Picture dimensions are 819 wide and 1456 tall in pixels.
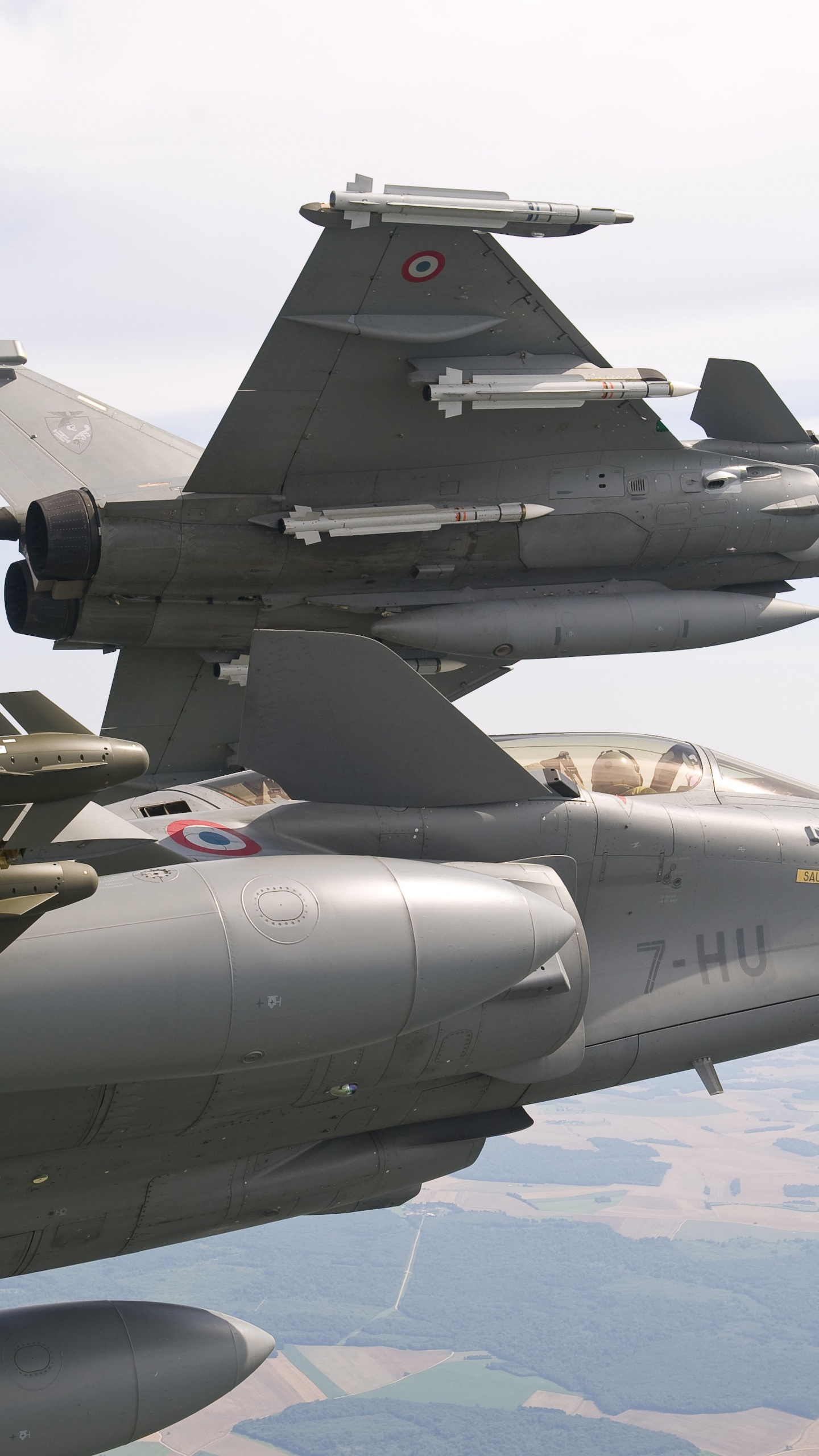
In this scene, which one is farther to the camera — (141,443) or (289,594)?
(141,443)

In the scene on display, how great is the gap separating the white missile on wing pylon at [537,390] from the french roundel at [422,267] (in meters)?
0.88

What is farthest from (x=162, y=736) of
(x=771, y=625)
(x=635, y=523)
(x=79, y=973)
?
(x=79, y=973)

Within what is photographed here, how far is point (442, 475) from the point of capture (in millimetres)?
12852

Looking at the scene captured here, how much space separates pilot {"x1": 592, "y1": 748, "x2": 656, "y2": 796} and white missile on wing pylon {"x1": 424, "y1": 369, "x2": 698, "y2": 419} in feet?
14.3

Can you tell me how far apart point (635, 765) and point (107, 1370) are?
16.9 ft

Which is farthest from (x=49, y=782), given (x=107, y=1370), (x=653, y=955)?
(x=653, y=955)

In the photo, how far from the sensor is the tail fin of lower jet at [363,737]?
25.9ft

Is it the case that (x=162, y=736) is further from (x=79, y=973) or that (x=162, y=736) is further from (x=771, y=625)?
(x=79, y=973)

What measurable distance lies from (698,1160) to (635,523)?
137 metres

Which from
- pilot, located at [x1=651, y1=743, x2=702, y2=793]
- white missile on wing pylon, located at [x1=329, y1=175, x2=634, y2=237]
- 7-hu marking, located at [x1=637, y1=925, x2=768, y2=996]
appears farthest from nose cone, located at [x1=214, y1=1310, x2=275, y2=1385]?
white missile on wing pylon, located at [x1=329, y1=175, x2=634, y2=237]

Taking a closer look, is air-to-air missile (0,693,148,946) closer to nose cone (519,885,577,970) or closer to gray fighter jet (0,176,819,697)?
nose cone (519,885,577,970)

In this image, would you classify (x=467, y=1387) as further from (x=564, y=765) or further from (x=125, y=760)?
(x=125, y=760)

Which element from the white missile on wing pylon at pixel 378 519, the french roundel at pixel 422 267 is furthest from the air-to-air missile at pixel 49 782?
the french roundel at pixel 422 267

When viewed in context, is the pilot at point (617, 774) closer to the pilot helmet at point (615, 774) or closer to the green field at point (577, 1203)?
the pilot helmet at point (615, 774)
